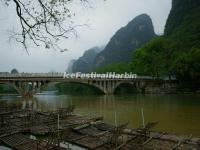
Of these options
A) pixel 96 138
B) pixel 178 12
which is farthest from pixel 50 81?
pixel 178 12

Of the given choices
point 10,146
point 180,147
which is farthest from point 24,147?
point 180,147

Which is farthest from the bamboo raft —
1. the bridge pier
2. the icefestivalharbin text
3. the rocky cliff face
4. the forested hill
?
the rocky cliff face

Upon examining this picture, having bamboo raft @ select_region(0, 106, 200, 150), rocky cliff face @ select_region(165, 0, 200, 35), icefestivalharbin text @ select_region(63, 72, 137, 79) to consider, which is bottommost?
bamboo raft @ select_region(0, 106, 200, 150)

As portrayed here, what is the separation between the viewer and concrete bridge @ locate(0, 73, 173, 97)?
6912 centimetres

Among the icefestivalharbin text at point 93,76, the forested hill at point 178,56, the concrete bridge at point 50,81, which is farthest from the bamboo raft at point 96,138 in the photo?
the icefestivalharbin text at point 93,76

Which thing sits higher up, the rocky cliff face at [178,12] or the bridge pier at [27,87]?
the rocky cliff face at [178,12]

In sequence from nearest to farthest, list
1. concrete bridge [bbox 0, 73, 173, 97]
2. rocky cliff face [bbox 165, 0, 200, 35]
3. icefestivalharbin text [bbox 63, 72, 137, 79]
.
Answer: concrete bridge [bbox 0, 73, 173, 97] → icefestivalharbin text [bbox 63, 72, 137, 79] → rocky cliff face [bbox 165, 0, 200, 35]

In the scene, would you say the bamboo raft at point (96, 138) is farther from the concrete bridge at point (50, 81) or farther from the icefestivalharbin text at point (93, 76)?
the icefestivalharbin text at point (93, 76)

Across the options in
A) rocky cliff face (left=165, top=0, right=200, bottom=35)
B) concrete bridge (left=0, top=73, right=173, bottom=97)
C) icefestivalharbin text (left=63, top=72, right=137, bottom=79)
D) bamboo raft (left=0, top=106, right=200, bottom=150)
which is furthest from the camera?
rocky cliff face (left=165, top=0, right=200, bottom=35)

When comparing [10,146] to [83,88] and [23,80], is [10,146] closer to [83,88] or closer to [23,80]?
[23,80]

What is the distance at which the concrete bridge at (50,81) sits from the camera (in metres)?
69.1

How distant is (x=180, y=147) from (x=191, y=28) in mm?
110261

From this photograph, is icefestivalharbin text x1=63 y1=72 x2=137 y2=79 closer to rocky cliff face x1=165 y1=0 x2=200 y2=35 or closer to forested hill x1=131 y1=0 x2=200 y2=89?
forested hill x1=131 y1=0 x2=200 y2=89

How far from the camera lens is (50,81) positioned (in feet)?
248
